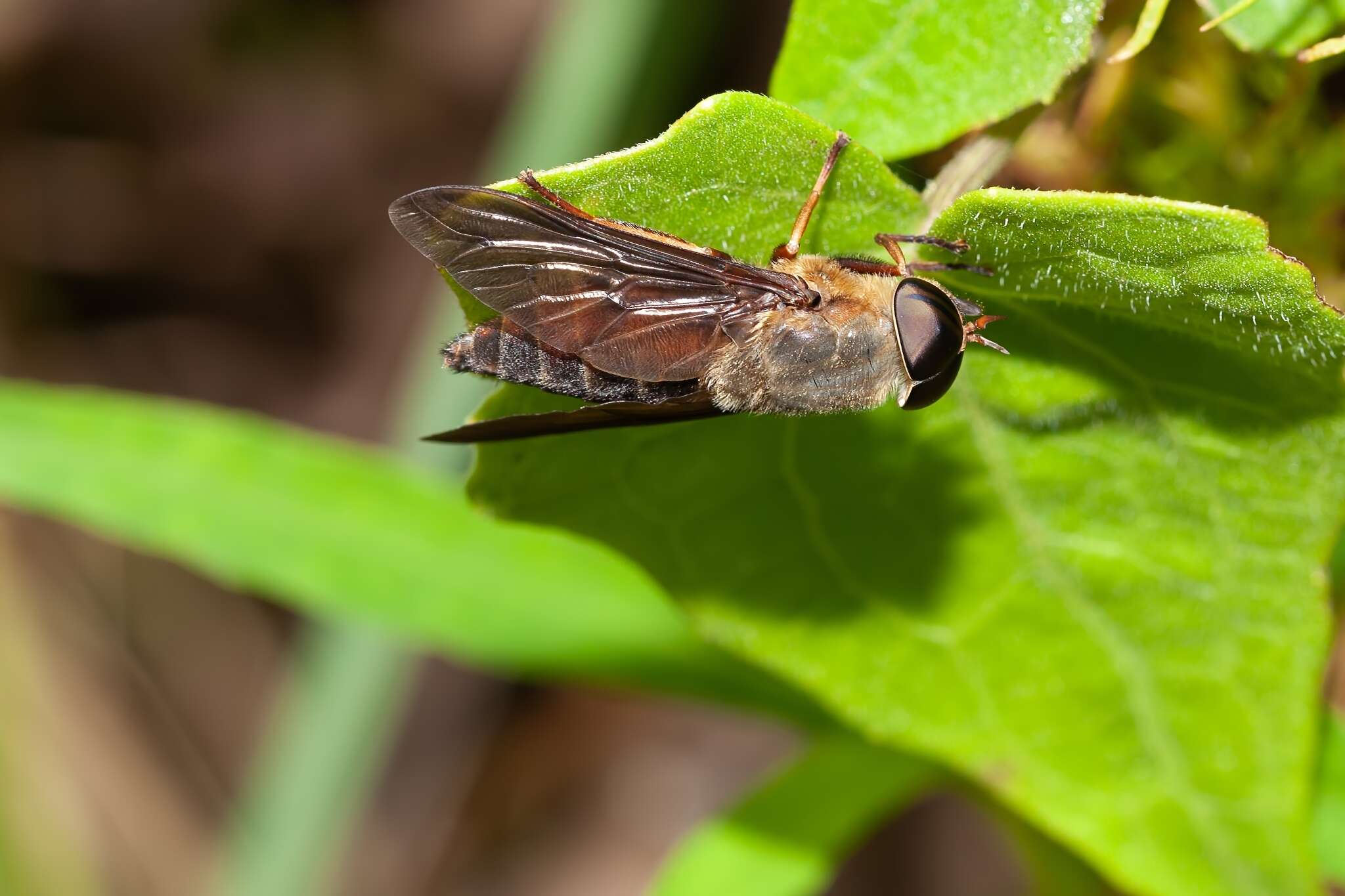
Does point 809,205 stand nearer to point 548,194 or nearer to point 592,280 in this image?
point 548,194

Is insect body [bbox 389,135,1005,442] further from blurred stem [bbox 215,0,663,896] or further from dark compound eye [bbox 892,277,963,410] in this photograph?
blurred stem [bbox 215,0,663,896]

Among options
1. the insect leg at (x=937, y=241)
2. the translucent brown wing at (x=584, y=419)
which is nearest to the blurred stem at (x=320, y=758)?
the translucent brown wing at (x=584, y=419)

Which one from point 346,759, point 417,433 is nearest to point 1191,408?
point 417,433

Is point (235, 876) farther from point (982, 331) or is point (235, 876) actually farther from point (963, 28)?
point (963, 28)

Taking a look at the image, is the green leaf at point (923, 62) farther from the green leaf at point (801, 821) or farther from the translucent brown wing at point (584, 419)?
the green leaf at point (801, 821)

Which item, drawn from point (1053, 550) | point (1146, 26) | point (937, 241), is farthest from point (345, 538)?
point (1146, 26)

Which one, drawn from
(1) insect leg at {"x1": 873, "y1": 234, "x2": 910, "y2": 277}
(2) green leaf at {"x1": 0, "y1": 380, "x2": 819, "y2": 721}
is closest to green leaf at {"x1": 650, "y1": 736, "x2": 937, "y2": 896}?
(2) green leaf at {"x1": 0, "y1": 380, "x2": 819, "y2": 721}
